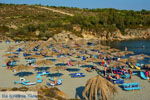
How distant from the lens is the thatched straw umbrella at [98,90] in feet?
61.8

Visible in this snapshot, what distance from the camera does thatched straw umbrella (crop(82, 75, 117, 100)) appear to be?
742 inches

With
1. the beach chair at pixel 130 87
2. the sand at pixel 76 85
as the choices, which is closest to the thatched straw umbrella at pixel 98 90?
the sand at pixel 76 85

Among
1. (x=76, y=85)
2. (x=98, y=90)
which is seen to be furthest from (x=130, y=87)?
(x=98, y=90)

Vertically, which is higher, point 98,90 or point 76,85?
point 98,90

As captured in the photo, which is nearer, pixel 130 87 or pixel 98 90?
pixel 98 90

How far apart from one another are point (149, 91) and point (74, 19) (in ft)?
275

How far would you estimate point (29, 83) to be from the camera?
25.9m

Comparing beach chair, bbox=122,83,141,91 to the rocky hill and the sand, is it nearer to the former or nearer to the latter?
the sand

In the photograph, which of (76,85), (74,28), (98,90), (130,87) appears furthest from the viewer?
(74,28)

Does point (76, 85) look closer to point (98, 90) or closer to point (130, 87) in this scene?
point (130, 87)

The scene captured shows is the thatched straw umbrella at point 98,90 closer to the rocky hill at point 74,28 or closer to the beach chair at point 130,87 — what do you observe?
the beach chair at point 130,87

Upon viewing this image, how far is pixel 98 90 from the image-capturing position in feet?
62.1

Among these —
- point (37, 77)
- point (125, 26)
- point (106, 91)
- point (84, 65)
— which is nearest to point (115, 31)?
point (125, 26)

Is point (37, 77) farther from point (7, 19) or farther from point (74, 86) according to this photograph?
point (7, 19)
